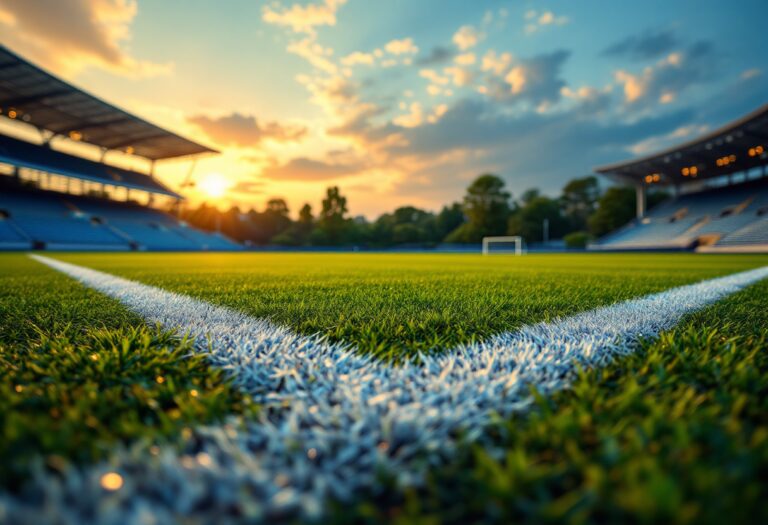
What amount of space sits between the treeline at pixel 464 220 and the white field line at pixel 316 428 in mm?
38109

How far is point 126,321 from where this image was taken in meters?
1.80

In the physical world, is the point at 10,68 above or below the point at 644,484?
above

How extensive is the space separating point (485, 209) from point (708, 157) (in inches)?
779

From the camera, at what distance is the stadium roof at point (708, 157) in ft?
64.8

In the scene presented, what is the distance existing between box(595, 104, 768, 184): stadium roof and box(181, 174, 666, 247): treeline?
8.10m

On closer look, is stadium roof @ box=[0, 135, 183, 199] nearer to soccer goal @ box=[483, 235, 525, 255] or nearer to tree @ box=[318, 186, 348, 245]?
tree @ box=[318, 186, 348, 245]

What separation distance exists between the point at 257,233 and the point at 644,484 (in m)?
51.4

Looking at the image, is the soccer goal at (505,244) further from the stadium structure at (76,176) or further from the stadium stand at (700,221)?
the stadium structure at (76,176)

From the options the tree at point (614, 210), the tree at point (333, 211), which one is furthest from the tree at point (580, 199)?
the tree at point (333, 211)

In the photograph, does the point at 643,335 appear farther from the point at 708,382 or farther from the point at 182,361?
the point at 182,361

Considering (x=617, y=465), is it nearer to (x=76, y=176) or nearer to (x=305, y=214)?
(x=76, y=176)

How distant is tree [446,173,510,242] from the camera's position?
40938mm

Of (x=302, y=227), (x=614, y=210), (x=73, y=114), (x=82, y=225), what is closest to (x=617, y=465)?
(x=73, y=114)

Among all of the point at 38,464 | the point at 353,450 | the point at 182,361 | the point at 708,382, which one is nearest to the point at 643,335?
the point at 708,382
